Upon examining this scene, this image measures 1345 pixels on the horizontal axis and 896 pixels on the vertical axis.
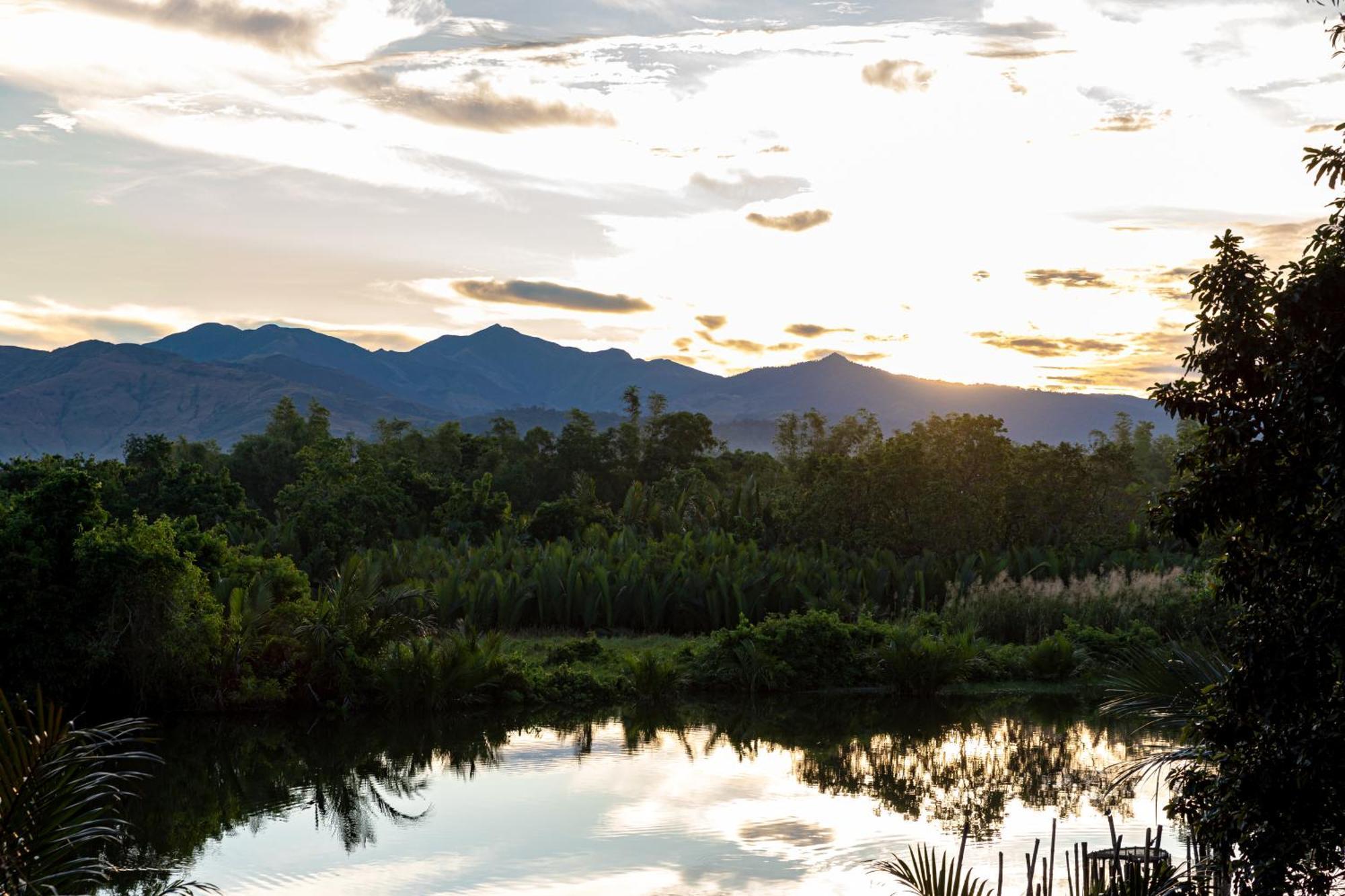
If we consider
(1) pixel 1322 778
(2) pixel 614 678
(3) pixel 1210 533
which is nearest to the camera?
(1) pixel 1322 778

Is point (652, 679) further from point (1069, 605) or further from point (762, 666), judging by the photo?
point (1069, 605)

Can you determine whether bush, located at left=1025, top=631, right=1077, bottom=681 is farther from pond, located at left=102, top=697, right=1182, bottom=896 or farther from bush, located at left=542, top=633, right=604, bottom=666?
bush, located at left=542, top=633, right=604, bottom=666

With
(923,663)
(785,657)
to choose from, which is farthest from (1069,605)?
(785,657)

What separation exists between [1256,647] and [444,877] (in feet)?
24.5

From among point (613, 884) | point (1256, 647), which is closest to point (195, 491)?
point (613, 884)

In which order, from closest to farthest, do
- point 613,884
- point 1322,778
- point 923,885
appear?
point 1322,778
point 923,885
point 613,884

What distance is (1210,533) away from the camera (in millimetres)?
6484

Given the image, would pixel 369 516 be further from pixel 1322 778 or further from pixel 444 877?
pixel 1322 778

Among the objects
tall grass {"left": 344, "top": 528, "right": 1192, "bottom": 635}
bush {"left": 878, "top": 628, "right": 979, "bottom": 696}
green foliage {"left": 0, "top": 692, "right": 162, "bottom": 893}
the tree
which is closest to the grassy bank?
bush {"left": 878, "top": 628, "right": 979, "bottom": 696}

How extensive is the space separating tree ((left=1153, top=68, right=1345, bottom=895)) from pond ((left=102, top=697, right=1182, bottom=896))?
490 centimetres

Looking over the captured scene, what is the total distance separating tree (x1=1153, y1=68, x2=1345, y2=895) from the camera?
5.41 metres

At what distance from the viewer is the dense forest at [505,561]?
17.1 metres

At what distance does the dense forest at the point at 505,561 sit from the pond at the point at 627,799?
1.19 m

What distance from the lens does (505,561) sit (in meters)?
27.6
